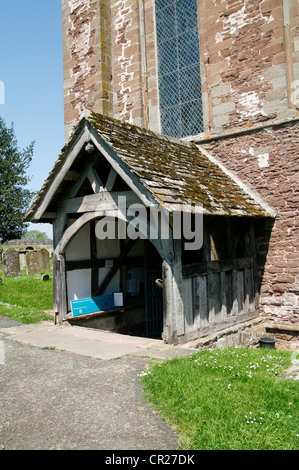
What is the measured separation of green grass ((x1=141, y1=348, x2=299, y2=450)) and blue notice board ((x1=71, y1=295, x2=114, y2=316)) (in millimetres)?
3327

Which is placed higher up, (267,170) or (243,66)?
(243,66)

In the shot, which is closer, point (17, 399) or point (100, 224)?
point (17, 399)

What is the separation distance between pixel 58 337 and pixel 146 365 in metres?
2.34

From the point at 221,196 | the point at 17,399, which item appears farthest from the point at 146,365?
the point at 221,196

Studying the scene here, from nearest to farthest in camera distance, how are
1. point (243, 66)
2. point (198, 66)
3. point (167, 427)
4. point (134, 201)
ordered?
point (167, 427) < point (134, 201) < point (243, 66) < point (198, 66)

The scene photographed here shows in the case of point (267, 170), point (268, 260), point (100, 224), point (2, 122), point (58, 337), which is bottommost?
point (58, 337)

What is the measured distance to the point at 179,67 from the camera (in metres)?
10.2

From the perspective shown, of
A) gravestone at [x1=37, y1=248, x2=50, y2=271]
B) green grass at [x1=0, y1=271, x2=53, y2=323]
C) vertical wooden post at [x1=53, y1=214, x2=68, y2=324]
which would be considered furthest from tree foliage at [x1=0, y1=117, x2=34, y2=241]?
vertical wooden post at [x1=53, y1=214, x2=68, y2=324]

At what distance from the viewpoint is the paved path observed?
3.20m

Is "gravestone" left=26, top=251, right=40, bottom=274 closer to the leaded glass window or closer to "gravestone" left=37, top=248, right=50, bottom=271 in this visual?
"gravestone" left=37, top=248, right=50, bottom=271

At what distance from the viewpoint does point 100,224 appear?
8898mm

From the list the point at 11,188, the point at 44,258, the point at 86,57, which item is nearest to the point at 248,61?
the point at 86,57

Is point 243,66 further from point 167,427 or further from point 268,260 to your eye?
point 167,427

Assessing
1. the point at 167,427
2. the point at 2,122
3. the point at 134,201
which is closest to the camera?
the point at 167,427
